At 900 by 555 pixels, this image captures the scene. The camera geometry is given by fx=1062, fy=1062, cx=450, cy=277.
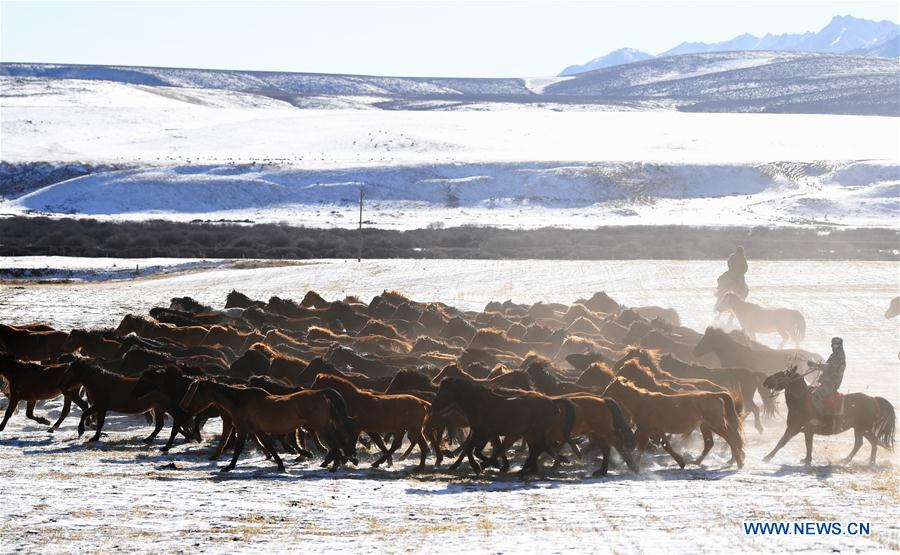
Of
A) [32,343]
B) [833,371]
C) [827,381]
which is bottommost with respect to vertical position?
[32,343]

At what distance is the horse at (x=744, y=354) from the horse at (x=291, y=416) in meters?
6.67

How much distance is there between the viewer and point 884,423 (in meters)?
11.9

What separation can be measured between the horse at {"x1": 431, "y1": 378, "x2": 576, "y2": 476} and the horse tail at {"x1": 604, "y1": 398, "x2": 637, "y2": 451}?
0.47m

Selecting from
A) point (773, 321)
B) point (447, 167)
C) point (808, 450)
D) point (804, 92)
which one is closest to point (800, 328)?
point (773, 321)

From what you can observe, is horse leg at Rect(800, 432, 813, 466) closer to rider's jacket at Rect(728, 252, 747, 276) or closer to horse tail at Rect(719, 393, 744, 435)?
horse tail at Rect(719, 393, 744, 435)

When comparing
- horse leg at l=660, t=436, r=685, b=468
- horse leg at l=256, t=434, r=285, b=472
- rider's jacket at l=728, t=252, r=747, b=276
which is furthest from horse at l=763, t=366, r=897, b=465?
rider's jacket at l=728, t=252, r=747, b=276

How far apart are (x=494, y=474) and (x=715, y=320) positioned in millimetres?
14281

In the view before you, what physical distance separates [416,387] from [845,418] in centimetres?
487

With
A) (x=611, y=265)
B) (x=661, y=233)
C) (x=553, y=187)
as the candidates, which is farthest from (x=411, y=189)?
(x=611, y=265)

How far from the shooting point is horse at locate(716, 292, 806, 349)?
70.6ft

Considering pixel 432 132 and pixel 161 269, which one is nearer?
pixel 161 269

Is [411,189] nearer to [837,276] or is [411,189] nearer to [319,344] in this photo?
[837,276]

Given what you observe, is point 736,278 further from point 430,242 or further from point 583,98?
point 583,98

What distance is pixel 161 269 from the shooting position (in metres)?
38.4
